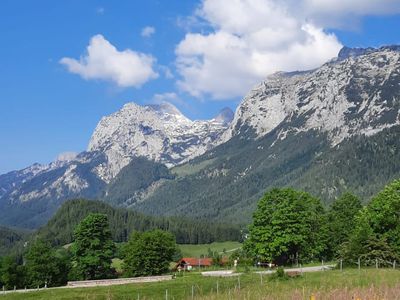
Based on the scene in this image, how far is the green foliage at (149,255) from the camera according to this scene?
108 meters

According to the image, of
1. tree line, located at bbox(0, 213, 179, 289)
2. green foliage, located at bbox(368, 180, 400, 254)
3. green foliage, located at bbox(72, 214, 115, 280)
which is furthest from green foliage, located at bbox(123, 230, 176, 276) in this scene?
green foliage, located at bbox(368, 180, 400, 254)

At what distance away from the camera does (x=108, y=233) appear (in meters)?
101

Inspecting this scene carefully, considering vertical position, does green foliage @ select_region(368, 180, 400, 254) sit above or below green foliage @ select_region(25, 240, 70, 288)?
above

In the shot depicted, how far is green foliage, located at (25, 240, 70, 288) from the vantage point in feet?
332

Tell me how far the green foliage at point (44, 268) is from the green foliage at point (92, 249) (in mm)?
7125

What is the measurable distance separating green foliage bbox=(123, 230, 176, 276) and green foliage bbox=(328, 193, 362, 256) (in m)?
35.0

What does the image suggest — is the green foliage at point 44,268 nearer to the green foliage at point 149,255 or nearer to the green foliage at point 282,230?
the green foliage at point 149,255

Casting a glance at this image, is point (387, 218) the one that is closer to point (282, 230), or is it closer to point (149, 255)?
point (282, 230)

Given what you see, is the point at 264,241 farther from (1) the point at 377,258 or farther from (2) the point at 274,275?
(2) the point at 274,275

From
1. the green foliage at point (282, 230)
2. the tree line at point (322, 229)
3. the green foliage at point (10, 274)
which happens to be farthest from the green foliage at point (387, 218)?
the green foliage at point (10, 274)

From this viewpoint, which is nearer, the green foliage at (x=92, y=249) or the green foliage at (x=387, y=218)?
the green foliage at (x=387, y=218)

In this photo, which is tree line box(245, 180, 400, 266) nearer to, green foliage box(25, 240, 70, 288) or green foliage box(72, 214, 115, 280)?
green foliage box(72, 214, 115, 280)

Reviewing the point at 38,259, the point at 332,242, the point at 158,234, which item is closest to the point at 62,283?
the point at 38,259

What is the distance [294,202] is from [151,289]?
42.1 metres
